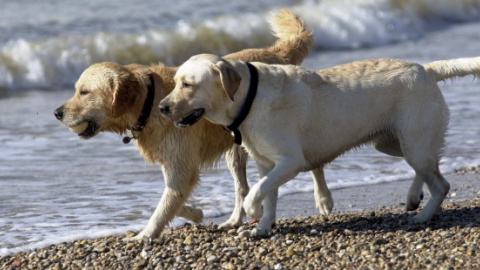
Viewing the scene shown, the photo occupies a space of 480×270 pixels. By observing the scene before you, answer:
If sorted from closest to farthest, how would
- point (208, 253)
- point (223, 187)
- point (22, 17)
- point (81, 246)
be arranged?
point (208, 253) → point (81, 246) → point (223, 187) → point (22, 17)

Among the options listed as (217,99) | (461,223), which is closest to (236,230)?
(217,99)

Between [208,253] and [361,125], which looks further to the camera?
[361,125]

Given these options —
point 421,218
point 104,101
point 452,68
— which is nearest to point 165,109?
point 104,101

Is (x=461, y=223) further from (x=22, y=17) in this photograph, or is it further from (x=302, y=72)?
(x=22, y=17)

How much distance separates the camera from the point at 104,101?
19.7 feet

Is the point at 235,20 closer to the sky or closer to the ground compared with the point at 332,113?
closer to the ground

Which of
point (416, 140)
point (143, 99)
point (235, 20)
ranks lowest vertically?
point (235, 20)

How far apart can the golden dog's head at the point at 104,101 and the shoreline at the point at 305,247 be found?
30.7 inches

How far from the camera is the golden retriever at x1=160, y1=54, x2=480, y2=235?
552cm

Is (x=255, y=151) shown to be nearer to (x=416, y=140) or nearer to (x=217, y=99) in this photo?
(x=217, y=99)

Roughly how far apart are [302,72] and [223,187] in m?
2.15

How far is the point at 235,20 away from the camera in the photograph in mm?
18797

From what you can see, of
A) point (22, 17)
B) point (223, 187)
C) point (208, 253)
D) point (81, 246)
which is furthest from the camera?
point (22, 17)

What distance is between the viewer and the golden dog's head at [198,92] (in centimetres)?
548
